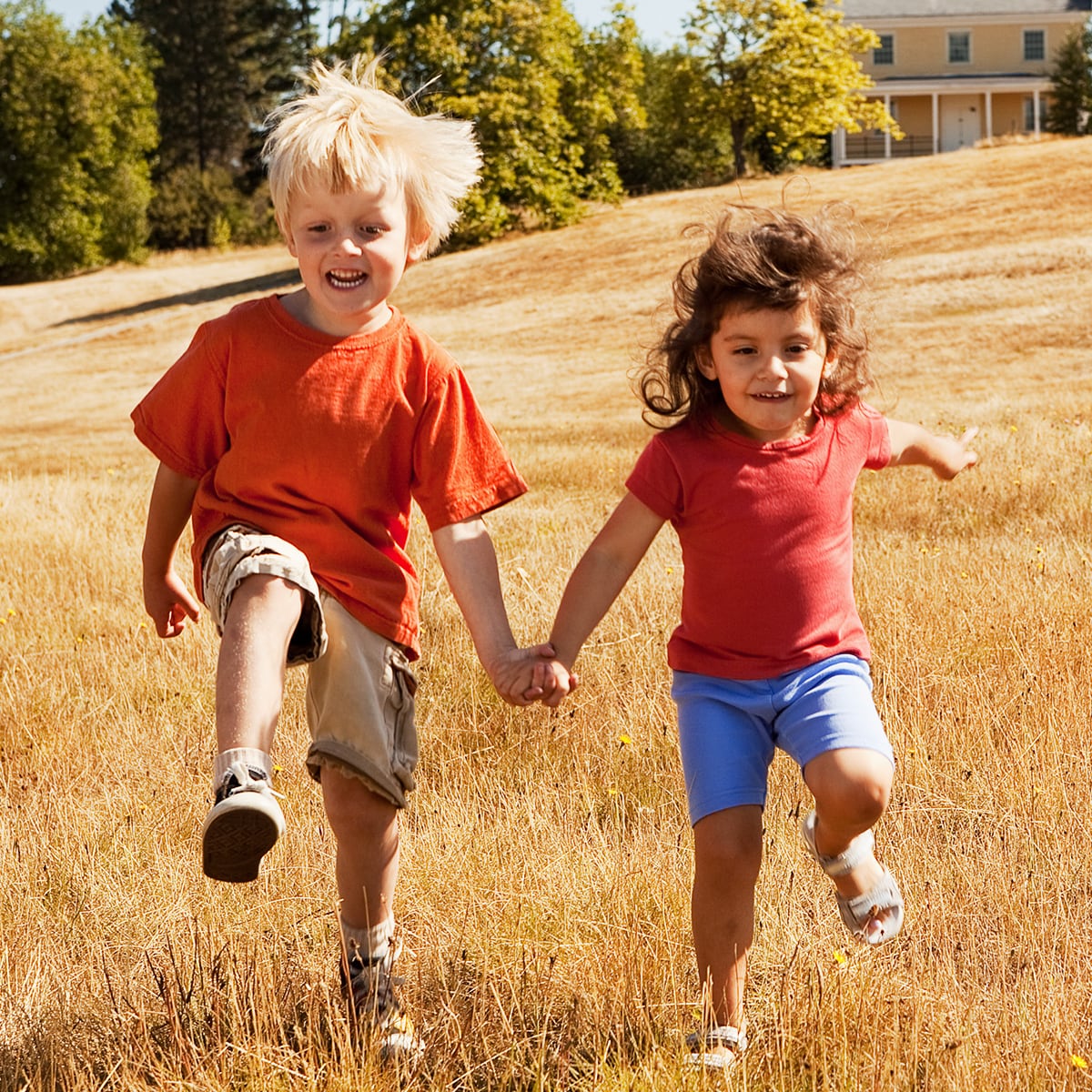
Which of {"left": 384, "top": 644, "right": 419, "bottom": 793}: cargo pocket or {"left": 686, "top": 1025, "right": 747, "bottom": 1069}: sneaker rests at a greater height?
{"left": 384, "top": 644, "right": 419, "bottom": 793}: cargo pocket

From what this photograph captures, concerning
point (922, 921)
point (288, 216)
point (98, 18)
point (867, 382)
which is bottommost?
point (922, 921)

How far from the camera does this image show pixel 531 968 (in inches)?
128

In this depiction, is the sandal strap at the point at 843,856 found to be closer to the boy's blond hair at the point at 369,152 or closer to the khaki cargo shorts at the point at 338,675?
the khaki cargo shorts at the point at 338,675

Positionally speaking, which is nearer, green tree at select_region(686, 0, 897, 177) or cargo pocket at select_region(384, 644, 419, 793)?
cargo pocket at select_region(384, 644, 419, 793)

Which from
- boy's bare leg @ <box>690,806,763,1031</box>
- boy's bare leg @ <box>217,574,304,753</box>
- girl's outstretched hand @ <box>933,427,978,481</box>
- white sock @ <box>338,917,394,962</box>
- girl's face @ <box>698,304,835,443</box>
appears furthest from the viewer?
girl's outstretched hand @ <box>933,427,978,481</box>

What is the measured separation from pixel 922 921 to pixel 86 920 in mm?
2079

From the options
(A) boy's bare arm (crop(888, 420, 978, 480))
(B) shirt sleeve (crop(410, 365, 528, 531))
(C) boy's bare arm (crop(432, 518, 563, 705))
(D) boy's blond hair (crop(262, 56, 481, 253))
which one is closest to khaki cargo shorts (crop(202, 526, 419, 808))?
(C) boy's bare arm (crop(432, 518, 563, 705))

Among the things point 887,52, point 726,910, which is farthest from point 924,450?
point 887,52

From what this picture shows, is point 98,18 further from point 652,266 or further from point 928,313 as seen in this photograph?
point 928,313

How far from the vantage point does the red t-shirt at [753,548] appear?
3.26 m

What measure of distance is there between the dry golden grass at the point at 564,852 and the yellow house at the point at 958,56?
48.6 metres

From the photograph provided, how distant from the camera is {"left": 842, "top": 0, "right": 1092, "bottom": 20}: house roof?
178 ft

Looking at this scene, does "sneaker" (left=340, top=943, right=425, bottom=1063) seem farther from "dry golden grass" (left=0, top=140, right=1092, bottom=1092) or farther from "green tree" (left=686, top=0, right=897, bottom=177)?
"green tree" (left=686, top=0, right=897, bottom=177)

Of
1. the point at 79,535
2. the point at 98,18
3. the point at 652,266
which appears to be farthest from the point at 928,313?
the point at 98,18
